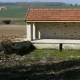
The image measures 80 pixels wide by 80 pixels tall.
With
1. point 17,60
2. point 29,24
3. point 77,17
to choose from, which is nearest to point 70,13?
point 77,17

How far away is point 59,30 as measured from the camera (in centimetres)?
2833

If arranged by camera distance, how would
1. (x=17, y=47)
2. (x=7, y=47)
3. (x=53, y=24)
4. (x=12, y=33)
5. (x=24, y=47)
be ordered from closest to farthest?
(x=7, y=47) < (x=17, y=47) < (x=24, y=47) < (x=53, y=24) < (x=12, y=33)

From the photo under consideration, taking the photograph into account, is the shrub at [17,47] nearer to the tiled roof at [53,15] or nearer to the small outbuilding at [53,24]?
the small outbuilding at [53,24]

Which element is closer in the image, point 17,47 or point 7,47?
point 7,47

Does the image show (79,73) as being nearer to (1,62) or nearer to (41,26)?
(1,62)

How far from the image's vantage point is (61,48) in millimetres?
26125

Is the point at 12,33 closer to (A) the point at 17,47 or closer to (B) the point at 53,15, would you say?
(B) the point at 53,15

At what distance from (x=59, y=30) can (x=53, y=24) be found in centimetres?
68

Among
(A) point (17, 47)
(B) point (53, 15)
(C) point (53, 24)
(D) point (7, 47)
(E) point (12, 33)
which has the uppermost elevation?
(B) point (53, 15)

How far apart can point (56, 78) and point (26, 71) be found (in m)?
2.72

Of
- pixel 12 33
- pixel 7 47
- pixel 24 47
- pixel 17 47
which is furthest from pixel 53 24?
pixel 12 33

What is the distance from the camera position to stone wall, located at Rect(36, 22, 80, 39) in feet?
92.1

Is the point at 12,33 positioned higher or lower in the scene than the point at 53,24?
lower

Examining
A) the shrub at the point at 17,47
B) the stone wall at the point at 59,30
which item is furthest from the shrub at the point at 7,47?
the stone wall at the point at 59,30
